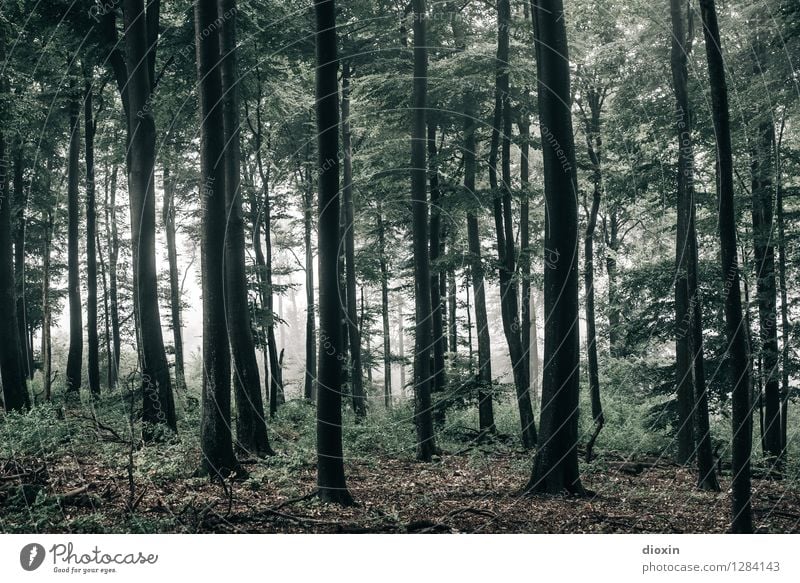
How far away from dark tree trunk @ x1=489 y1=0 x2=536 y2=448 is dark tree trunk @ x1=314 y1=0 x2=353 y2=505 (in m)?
7.03

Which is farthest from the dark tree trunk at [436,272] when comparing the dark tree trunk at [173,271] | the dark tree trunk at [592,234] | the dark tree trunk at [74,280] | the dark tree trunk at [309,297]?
the dark tree trunk at [74,280]

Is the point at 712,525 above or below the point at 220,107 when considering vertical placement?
below

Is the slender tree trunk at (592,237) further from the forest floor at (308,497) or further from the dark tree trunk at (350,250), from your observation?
the dark tree trunk at (350,250)

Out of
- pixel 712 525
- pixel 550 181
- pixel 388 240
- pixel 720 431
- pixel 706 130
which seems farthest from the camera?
pixel 388 240

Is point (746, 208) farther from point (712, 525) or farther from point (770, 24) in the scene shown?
point (712, 525)

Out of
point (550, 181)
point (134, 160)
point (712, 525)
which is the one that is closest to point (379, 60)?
point (134, 160)

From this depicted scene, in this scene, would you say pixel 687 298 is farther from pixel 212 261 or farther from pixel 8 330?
A: pixel 8 330

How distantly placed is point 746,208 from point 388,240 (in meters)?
14.3

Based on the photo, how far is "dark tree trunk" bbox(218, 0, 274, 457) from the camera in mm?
11391

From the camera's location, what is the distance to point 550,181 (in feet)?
32.1

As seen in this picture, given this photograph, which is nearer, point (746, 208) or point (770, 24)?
point (770, 24)

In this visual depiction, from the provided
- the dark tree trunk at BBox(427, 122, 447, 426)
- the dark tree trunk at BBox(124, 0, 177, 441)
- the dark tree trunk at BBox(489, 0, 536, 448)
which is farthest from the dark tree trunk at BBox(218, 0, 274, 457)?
the dark tree trunk at BBox(489, 0, 536, 448)

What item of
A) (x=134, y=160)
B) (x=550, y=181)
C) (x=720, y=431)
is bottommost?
(x=720, y=431)

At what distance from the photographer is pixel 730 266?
6613 mm
